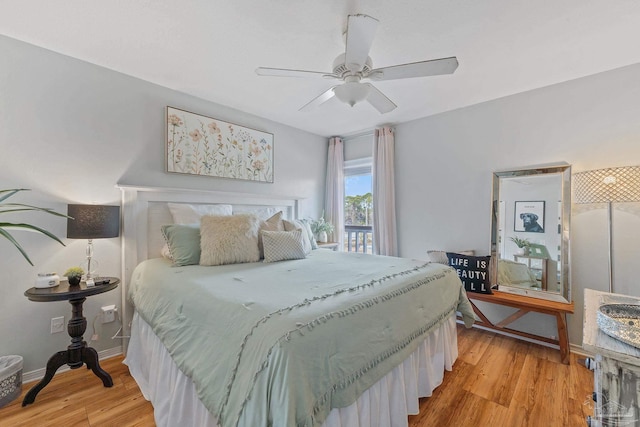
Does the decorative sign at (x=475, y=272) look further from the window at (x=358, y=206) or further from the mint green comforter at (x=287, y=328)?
the window at (x=358, y=206)

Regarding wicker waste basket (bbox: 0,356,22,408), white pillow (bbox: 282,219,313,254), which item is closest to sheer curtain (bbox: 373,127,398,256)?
white pillow (bbox: 282,219,313,254)

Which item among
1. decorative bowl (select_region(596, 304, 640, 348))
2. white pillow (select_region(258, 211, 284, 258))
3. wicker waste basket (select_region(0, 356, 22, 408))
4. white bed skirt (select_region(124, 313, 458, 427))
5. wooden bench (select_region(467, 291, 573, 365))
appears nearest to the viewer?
decorative bowl (select_region(596, 304, 640, 348))

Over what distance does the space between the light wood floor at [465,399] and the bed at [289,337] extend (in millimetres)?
105

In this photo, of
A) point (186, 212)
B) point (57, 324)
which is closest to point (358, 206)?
point (186, 212)

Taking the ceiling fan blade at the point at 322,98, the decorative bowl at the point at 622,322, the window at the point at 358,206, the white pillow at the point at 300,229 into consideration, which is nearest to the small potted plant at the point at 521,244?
the decorative bowl at the point at 622,322

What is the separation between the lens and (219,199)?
9.53ft

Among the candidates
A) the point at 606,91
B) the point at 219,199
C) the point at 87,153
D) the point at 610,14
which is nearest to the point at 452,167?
the point at 606,91

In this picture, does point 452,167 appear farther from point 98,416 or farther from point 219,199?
point 98,416

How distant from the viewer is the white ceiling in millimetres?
1598

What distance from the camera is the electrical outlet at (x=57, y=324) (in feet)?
6.70

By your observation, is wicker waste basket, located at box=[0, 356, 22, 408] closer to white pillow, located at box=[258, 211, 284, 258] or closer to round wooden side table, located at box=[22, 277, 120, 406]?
round wooden side table, located at box=[22, 277, 120, 406]

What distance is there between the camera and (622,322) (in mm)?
1057

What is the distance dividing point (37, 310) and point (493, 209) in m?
4.12

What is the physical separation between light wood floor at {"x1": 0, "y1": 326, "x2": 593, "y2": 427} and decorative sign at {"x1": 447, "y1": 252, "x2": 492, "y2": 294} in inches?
24.1
